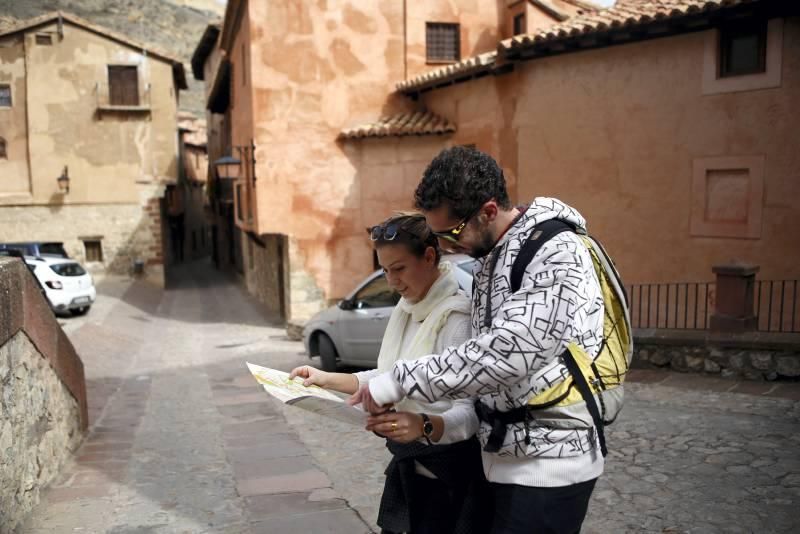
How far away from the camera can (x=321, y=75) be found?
15828 mm

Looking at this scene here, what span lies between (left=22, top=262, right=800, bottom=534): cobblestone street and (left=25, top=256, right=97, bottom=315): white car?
735 cm

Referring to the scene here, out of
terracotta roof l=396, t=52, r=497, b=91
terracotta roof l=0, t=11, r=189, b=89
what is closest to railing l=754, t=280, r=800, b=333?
terracotta roof l=396, t=52, r=497, b=91

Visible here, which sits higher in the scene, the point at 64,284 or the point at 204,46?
the point at 204,46

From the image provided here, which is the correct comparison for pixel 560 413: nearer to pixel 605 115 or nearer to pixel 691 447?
pixel 691 447

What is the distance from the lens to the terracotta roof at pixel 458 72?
43.3 feet

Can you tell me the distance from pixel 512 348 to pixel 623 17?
1031 cm

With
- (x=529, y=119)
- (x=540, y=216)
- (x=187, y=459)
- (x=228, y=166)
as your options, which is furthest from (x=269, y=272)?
(x=540, y=216)

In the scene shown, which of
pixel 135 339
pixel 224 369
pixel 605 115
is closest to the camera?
pixel 224 369

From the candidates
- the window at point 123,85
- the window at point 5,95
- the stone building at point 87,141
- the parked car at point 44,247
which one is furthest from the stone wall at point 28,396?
the window at point 5,95

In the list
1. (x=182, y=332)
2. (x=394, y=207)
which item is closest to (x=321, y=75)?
(x=394, y=207)

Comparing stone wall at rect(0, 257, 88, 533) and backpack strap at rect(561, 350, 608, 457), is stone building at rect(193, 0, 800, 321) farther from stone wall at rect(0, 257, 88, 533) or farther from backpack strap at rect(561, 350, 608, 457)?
backpack strap at rect(561, 350, 608, 457)

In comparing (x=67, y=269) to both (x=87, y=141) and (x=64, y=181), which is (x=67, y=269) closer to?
(x=64, y=181)

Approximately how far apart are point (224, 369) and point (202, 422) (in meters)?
3.84

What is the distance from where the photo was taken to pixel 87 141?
2317cm
